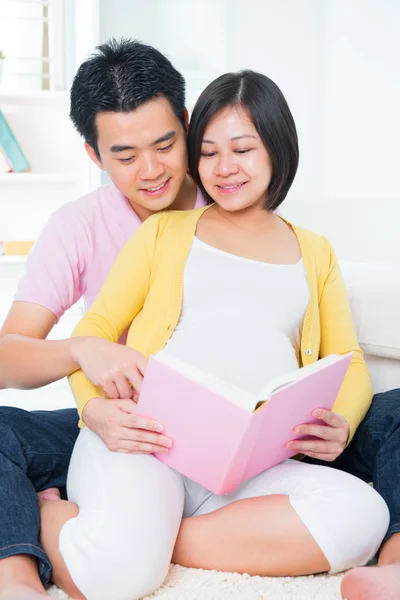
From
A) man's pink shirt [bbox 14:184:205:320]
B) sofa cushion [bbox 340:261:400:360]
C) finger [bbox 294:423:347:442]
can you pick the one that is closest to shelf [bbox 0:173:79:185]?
man's pink shirt [bbox 14:184:205:320]

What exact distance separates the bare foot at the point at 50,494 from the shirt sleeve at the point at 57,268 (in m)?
0.35

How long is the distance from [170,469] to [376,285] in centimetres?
70

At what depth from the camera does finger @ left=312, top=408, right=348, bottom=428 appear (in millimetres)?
1241

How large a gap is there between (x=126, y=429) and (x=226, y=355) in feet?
0.79

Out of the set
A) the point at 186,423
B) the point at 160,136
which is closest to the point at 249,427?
the point at 186,423

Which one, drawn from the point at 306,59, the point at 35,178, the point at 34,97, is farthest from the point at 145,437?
the point at 306,59

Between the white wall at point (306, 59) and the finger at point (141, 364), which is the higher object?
the white wall at point (306, 59)

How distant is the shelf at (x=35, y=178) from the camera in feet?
10.0

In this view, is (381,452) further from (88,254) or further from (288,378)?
(88,254)

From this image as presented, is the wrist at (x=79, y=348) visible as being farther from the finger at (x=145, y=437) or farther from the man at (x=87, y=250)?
the finger at (x=145, y=437)

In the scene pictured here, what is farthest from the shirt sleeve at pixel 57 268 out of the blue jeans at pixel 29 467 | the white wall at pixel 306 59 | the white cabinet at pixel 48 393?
the white wall at pixel 306 59

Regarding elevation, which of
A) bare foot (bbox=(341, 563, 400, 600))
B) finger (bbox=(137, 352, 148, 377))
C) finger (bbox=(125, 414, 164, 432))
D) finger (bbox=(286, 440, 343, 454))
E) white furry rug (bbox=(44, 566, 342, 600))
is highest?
finger (bbox=(137, 352, 148, 377))

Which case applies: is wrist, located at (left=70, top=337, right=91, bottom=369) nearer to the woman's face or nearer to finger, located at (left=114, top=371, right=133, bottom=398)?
finger, located at (left=114, top=371, right=133, bottom=398)

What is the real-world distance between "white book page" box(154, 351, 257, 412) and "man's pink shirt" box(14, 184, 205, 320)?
51 cm
